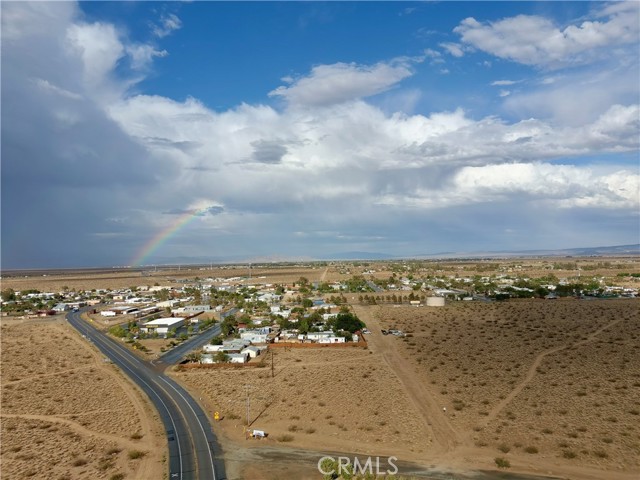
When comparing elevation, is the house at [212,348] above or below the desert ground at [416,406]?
above

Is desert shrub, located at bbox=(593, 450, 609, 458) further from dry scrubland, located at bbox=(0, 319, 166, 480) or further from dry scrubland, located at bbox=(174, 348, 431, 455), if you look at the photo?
dry scrubland, located at bbox=(0, 319, 166, 480)

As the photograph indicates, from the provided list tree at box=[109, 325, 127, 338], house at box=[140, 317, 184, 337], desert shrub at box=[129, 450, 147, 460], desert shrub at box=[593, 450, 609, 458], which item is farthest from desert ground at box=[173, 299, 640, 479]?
tree at box=[109, 325, 127, 338]

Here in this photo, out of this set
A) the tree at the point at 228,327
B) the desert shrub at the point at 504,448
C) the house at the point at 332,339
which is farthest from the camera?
the tree at the point at 228,327

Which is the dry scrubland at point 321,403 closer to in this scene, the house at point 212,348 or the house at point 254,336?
the house at point 212,348

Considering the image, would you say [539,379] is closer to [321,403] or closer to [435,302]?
[321,403]

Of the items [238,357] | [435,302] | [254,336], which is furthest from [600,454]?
[435,302]

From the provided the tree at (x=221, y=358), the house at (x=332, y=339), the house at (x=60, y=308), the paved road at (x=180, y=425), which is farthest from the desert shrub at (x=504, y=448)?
the house at (x=60, y=308)
